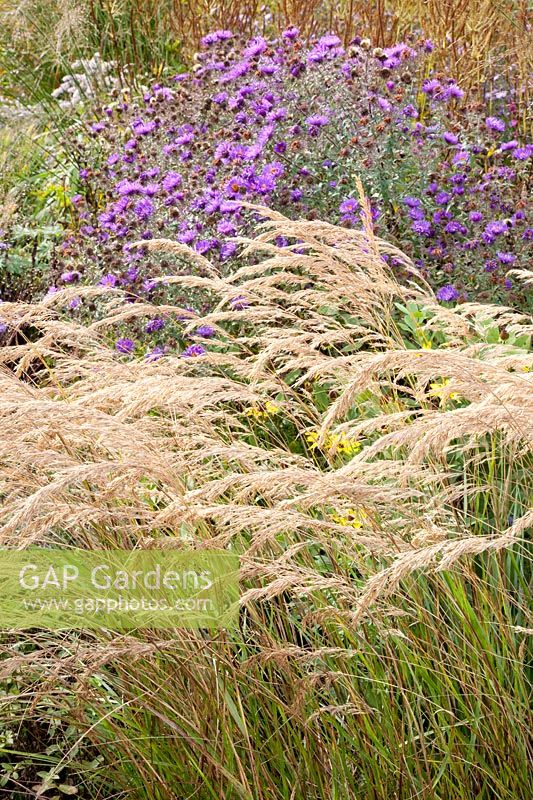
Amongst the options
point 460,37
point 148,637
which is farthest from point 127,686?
point 460,37

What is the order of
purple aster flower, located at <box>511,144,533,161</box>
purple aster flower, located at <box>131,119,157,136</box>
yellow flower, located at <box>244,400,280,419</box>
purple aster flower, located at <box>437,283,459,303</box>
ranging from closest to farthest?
yellow flower, located at <box>244,400,280,419</box> < purple aster flower, located at <box>437,283,459,303</box> < purple aster flower, located at <box>511,144,533,161</box> < purple aster flower, located at <box>131,119,157,136</box>

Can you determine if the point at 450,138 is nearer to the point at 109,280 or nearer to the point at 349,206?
the point at 349,206

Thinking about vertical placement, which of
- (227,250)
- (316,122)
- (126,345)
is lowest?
(126,345)

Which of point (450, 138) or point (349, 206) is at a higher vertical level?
point (450, 138)

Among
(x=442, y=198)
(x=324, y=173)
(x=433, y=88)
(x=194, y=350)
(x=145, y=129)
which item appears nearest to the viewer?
(x=194, y=350)

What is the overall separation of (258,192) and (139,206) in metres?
0.55

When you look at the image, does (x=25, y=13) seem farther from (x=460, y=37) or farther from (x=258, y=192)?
(x=258, y=192)

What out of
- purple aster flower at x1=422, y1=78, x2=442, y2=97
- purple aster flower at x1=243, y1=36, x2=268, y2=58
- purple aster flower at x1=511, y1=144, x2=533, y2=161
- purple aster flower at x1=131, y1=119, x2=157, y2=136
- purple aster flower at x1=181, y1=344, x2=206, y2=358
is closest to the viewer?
purple aster flower at x1=181, y1=344, x2=206, y2=358

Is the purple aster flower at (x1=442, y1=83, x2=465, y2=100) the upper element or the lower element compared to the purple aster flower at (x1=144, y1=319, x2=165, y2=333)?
upper

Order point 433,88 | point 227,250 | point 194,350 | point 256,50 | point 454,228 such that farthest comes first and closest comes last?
point 256,50 < point 433,88 < point 454,228 < point 227,250 < point 194,350

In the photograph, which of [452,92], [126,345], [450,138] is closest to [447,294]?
[450,138]

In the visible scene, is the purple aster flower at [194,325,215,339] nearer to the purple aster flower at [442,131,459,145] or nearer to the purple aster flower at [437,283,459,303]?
the purple aster flower at [437,283,459,303]

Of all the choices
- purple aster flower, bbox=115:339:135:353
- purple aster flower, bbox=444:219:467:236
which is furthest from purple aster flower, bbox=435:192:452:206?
purple aster flower, bbox=115:339:135:353

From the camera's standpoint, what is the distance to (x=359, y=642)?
2248 millimetres
